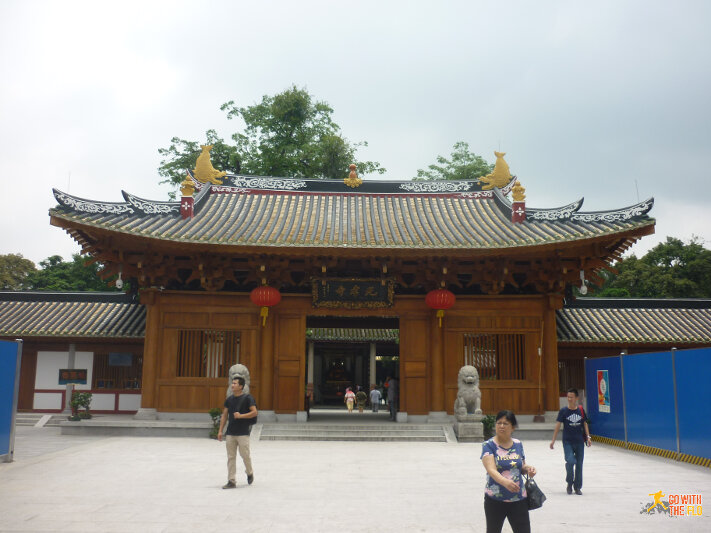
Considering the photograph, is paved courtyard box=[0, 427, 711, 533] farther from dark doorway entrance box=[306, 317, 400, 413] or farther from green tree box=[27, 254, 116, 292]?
green tree box=[27, 254, 116, 292]

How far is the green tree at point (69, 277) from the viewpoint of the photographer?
37125 millimetres

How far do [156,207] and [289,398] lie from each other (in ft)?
21.1

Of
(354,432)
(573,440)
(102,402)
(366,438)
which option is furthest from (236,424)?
(102,402)

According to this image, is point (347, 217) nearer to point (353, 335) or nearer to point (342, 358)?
point (353, 335)

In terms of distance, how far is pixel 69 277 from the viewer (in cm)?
3812

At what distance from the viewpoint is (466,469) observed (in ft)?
31.8

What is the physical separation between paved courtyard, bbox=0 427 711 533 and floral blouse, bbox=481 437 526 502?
1887mm

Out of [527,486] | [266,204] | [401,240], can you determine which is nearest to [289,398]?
[401,240]

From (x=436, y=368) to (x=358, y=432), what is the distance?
258 cm

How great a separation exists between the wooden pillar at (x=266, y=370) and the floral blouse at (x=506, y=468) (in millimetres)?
11130

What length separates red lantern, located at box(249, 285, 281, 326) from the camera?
47.7 ft

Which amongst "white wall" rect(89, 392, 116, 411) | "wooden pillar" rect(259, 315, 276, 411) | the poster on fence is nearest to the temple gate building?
"wooden pillar" rect(259, 315, 276, 411)

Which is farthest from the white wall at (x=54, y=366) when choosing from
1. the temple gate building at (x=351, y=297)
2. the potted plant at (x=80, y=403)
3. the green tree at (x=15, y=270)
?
the green tree at (x=15, y=270)

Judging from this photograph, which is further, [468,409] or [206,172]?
[206,172]
